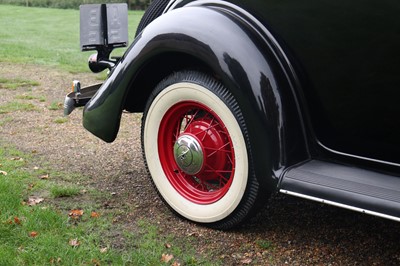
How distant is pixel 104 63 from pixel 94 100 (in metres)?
0.74

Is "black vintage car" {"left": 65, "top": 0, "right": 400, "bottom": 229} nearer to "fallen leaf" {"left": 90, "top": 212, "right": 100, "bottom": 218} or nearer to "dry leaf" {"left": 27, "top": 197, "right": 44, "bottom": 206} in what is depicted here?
"fallen leaf" {"left": 90, "top": 212, "right": 100, "bottom": 218}

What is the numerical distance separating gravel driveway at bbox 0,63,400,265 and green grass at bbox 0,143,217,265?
10 centimetres

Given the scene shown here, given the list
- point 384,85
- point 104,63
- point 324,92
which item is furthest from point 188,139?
point 104,63

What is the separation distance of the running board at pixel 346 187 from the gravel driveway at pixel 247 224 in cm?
43

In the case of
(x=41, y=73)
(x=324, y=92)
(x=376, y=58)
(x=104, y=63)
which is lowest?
(x=41, y=73)

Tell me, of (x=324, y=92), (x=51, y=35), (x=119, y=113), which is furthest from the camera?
(x=51, y=35)

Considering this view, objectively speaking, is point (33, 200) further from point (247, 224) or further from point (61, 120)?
point (61, 120)

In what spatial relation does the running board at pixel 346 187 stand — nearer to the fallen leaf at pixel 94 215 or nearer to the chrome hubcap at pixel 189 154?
the chrome hubcap at pixel 189 154

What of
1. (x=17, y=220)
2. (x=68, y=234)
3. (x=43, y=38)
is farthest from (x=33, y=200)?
(x=43, y=38)

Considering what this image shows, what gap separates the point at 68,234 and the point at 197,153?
784 millimetres

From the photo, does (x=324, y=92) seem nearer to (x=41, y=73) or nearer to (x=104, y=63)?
(x=104, y=63)

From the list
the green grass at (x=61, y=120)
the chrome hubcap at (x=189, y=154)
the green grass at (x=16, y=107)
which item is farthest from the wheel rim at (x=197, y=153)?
the green grass at (x=16, y=107)

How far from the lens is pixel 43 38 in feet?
41.4

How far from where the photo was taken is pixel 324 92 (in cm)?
265
